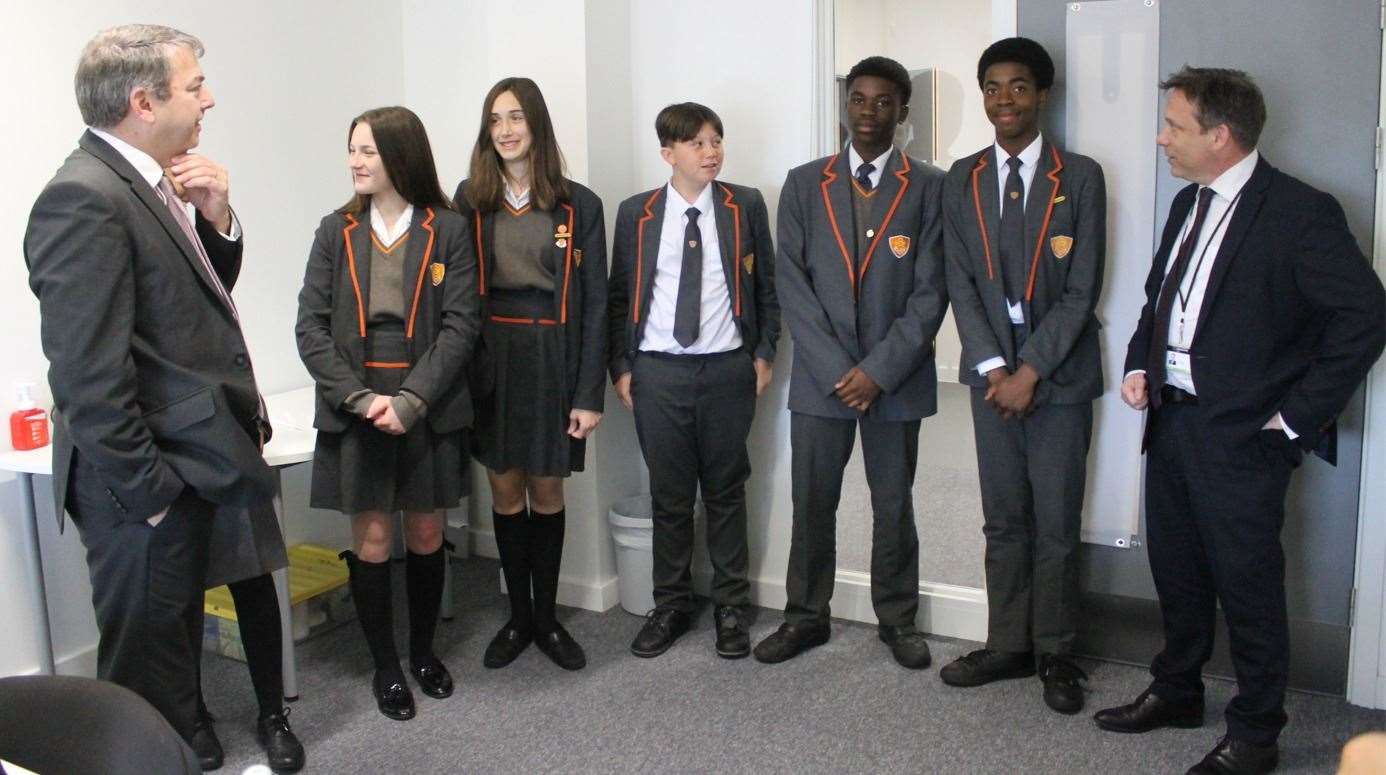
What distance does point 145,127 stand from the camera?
6.43 ft

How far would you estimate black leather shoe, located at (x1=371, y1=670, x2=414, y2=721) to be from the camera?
2.77m

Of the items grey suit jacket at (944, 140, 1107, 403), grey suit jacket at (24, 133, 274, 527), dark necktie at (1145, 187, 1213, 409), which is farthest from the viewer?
grey suit jacket at (944, 140, 1107, 403)

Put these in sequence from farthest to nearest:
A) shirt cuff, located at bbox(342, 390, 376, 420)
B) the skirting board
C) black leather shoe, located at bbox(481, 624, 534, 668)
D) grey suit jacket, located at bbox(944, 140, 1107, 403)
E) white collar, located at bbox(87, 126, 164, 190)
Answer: the skirting board → black leather shoe, located at bbox(481, 624, 534, 668) → grey suit jacket, located at bbox(944, 140, 1107, 403) → shirt cuff, located at bbox(342, 390, 376, 420) → white collar, located at bbox(87, 126, 164, 190)

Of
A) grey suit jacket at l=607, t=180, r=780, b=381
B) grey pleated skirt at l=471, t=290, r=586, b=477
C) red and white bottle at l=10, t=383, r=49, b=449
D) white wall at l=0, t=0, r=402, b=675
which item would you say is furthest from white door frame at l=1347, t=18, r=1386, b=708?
red and white bottle at l=10, t=383, r=49, b=449

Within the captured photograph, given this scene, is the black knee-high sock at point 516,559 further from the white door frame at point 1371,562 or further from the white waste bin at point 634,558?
the white door frame at point 1371,562

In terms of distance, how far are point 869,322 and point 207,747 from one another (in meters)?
1.92

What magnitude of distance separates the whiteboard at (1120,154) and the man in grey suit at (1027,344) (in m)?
0.14

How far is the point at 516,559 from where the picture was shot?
312 centimetres

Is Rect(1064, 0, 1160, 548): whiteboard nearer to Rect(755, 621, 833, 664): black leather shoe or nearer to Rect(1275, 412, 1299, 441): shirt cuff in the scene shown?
Rect(1275, 412, 1299, 441): shirt cuff

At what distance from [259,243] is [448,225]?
3.16 ft

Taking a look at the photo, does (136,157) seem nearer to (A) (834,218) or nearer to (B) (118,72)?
(B) (118,72)

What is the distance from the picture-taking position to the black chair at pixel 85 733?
1201 mm

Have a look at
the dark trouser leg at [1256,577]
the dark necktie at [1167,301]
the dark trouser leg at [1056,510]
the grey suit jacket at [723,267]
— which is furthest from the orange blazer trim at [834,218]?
the dark trouser leg at [1256,577]

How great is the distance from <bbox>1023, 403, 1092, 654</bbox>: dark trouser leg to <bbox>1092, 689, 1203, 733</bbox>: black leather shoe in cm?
25
